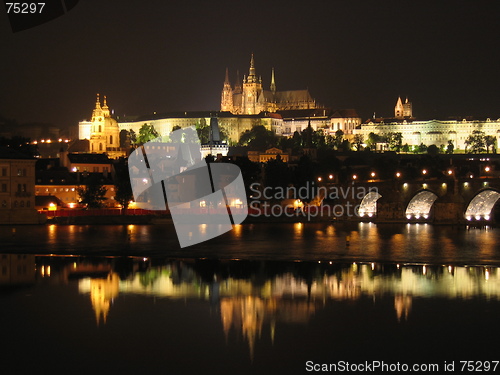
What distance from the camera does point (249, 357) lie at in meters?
13.8

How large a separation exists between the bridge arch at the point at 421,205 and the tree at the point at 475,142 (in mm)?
75842

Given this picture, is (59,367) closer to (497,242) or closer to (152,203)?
(497,242)

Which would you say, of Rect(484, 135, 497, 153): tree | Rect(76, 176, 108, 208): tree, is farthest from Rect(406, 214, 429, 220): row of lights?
Rect(484, 135, 497, 153): tree

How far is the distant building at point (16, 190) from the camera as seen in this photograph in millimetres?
39125

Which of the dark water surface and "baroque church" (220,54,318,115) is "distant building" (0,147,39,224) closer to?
the dark water surface

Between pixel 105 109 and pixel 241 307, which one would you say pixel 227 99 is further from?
pixel 241 307

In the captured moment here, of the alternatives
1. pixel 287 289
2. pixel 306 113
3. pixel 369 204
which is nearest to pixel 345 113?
pixel 306 113

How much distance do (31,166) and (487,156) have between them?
77.1m

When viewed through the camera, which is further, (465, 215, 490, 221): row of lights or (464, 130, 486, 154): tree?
(464, 130, 486, 154): tree

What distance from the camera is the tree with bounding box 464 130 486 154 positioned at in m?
124

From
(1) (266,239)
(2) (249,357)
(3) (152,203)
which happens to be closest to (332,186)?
(3) (152,203)

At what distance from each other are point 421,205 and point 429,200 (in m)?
0.56

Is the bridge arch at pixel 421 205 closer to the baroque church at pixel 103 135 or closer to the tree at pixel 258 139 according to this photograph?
the baroque church at pixel 103 135

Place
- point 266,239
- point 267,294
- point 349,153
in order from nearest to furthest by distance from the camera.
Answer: point 267,294
point 266,239
point 349,153
